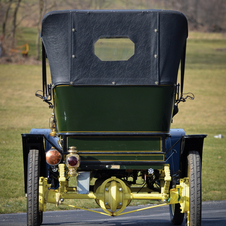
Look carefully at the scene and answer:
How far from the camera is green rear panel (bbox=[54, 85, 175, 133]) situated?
502 centimetres

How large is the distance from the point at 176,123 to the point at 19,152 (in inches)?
367

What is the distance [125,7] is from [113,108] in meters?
57.9

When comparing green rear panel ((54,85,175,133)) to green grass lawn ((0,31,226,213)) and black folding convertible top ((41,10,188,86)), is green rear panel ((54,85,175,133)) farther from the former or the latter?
green grass lawn ((0,31,226,213))

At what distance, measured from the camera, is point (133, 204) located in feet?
25.8

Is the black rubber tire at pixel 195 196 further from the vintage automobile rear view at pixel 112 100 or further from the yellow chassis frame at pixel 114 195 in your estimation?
the yellow chassis frame at pixel 114 195

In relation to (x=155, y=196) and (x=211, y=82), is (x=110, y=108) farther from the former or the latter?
(x=211, y=82)

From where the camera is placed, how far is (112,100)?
503cm

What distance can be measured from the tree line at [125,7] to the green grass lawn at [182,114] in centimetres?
650

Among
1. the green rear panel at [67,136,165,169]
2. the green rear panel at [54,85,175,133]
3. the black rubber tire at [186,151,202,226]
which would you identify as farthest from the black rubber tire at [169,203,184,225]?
the green rear panel at [54,85,175,133]

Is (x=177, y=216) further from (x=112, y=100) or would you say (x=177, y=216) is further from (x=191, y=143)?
(x=112, y=100)

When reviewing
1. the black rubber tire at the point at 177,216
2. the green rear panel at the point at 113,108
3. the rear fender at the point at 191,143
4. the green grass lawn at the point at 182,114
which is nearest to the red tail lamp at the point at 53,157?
the green rear panel at the point at 113,108

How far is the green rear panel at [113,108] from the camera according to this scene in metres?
5.02

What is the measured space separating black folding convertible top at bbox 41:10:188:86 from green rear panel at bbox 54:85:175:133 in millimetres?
95

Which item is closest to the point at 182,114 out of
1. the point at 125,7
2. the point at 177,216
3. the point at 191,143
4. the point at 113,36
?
the point at 177,216
